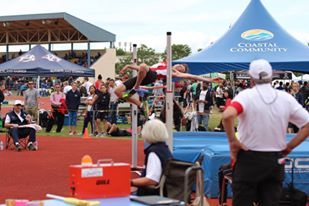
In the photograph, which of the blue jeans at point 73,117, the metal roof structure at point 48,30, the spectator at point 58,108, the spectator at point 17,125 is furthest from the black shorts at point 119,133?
the metal roof structure at point 48,30

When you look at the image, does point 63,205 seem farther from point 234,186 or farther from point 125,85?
point 125,85

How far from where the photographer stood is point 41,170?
11812 millimetres

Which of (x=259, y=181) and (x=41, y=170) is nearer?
(x=259, y=181)

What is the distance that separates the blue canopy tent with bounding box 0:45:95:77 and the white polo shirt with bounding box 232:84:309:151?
1858cm

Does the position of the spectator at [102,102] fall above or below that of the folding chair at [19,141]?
above

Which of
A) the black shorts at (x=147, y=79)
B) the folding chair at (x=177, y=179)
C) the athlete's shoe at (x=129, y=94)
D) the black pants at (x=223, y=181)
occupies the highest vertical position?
the black shorts at (x=147, y=79)

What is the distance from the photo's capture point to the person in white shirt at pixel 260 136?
203 inches

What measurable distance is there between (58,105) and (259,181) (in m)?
16.6

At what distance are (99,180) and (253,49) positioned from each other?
9.28m

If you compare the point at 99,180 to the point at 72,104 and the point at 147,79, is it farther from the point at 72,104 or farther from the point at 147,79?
the point at 72,104

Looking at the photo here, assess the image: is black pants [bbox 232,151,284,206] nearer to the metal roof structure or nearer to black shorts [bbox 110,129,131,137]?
black shorts [bbox 110,129,131,137]

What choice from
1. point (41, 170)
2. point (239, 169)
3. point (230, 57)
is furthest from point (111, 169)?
point (230, 57)

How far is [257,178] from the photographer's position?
517 centimetres

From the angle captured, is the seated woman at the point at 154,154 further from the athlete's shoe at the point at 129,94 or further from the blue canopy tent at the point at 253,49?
the blue canopy tent at the point at 253,49
